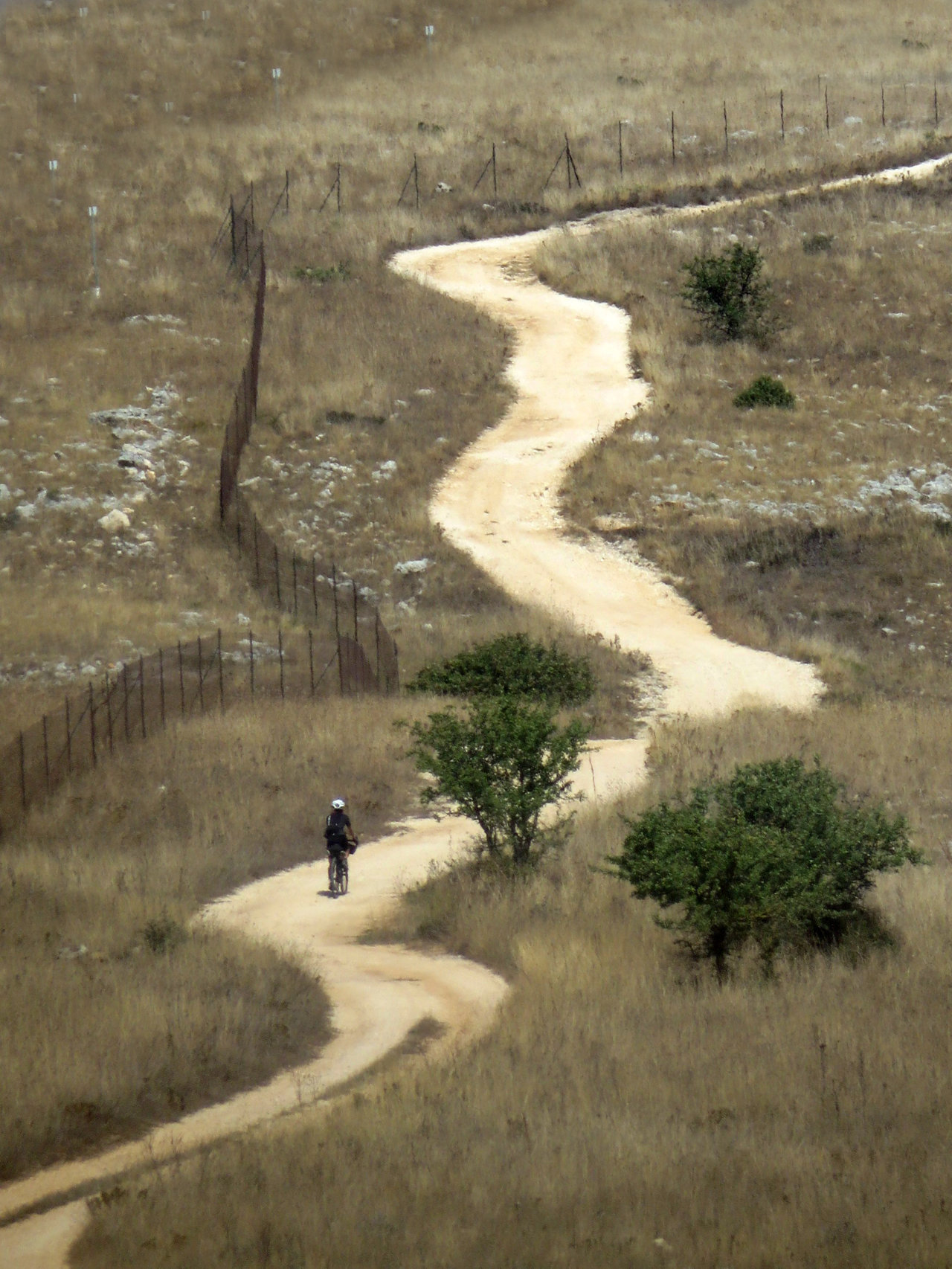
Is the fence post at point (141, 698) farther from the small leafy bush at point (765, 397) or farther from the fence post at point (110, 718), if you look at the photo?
the small leafy bush at point (765, 397)

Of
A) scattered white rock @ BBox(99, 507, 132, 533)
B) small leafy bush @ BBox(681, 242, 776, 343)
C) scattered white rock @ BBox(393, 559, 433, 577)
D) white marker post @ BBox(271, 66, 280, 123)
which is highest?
white marker post @ BBox(271, 66, 280, 123)

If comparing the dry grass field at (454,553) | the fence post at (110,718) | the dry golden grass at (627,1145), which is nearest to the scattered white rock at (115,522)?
the dry grass field at (454,553)

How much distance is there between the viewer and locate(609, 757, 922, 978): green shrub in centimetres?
1118

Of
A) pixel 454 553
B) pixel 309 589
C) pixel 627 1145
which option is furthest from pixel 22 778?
pixel 454 553

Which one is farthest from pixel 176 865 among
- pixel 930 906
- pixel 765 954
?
pixel 930 906

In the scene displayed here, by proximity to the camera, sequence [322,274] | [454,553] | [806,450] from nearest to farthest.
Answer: [454,553] → [806,450] → [322,274]

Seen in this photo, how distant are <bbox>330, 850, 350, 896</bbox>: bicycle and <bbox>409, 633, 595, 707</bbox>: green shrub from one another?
23.2 ft

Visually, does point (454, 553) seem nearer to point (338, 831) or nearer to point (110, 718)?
point (110, 718)

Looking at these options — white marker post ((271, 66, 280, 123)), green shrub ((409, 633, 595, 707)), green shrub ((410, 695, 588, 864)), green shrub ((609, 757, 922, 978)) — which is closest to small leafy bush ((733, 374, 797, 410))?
green shrub ((409, 633, 595, 707))

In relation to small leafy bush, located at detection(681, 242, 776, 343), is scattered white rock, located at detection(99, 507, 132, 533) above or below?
below

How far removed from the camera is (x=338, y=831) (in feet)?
47.4

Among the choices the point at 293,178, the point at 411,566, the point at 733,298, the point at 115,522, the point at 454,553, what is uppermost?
the point at 293,178

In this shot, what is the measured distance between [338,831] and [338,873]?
0.49 m

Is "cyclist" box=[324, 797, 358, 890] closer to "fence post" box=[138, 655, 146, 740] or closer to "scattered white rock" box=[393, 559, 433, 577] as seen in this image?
"fence post" box=[138, 655, 146, 740]
